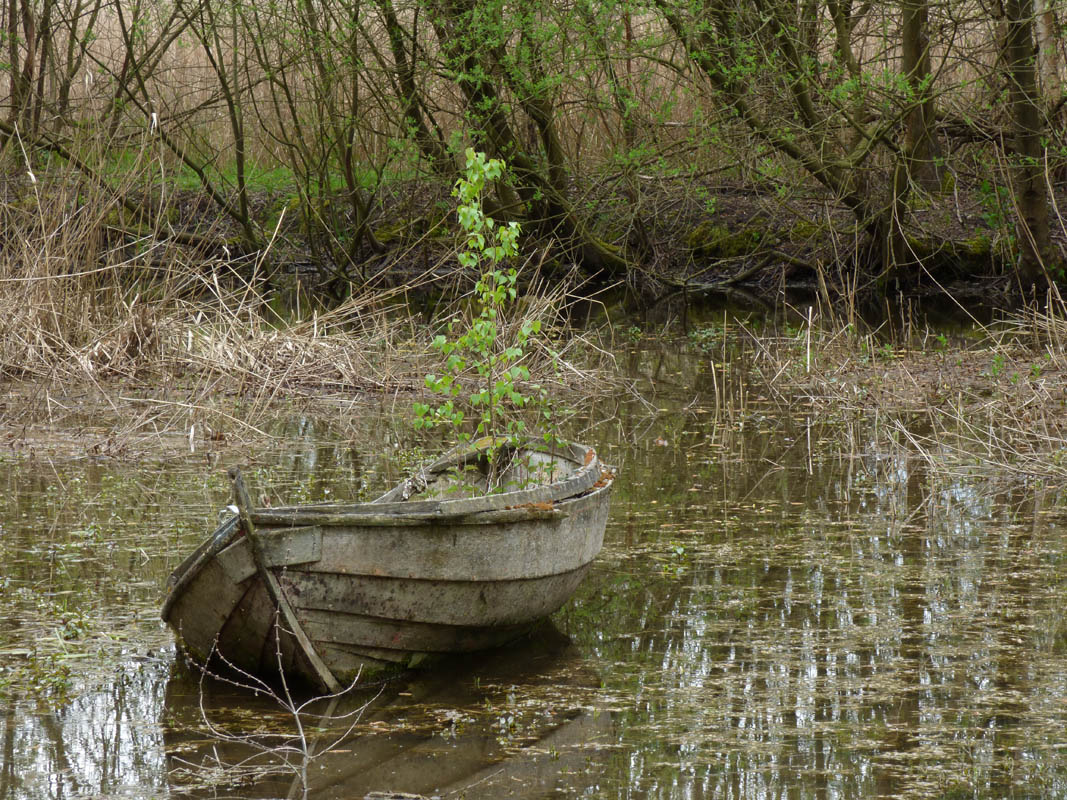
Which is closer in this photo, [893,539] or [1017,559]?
[1017,559]

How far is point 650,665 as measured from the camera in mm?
4336

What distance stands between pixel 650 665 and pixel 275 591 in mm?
1290

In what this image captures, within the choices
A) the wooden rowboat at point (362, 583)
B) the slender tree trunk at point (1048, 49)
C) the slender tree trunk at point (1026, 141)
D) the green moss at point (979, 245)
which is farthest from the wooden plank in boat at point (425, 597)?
the green moss at point (979, 245)

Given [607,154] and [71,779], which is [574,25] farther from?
[71,779]

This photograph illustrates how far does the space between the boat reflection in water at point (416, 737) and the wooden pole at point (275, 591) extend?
0.09 m

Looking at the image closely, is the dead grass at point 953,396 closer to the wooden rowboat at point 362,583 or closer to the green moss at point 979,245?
the wooden rowboat at point 362,583

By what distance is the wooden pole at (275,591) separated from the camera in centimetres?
373

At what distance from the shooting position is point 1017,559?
5488mm

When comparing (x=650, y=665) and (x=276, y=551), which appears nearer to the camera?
(x=276, y=551)

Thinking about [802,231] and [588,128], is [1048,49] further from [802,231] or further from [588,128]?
[588,128]

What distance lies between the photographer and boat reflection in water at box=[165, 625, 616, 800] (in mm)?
3381

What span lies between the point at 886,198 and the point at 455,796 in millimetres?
12021

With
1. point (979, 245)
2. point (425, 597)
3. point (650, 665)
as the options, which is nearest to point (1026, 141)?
point (979, 245)

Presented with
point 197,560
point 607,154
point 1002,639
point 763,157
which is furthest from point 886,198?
point 197,560
